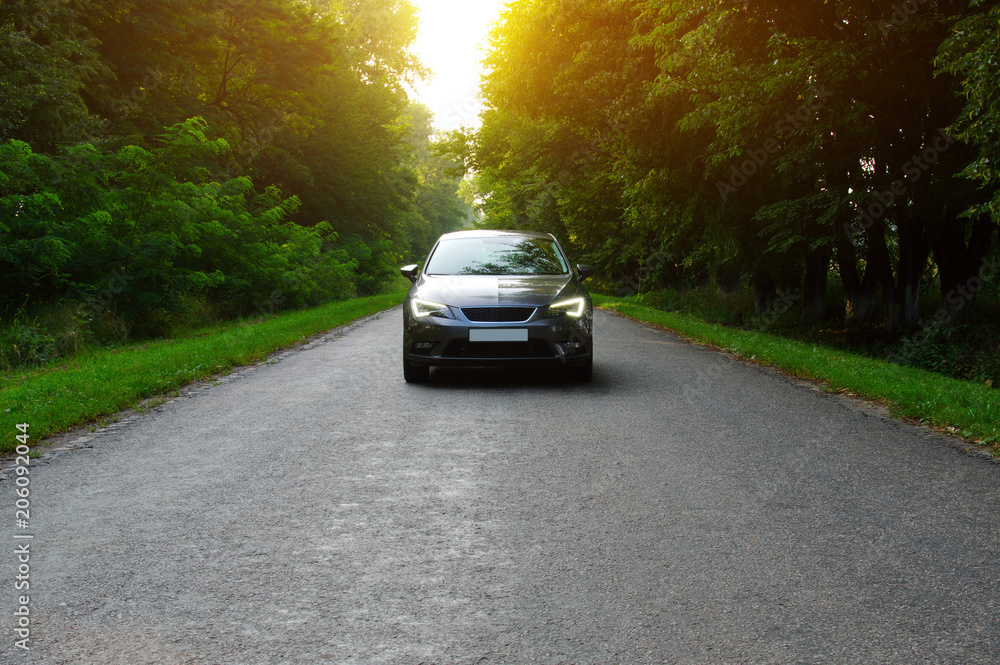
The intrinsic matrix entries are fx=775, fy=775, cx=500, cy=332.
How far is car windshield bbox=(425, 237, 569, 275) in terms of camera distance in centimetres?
980

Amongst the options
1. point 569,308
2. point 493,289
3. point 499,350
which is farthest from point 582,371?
point 493,289

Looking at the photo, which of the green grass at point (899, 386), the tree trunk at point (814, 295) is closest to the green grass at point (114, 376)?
the green grass at point (899, 386)

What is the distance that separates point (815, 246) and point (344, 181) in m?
25.1

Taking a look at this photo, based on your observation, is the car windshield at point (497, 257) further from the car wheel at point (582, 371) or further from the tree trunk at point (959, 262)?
the tree trunk at point (959, 262)

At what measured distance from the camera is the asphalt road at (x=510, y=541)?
2.86 meters

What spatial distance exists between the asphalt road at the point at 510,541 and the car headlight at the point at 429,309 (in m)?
1.78

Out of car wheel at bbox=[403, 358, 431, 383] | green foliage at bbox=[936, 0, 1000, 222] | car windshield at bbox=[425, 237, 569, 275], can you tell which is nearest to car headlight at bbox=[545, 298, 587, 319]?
car windshield at bbox=[425, 237, 569, 275]

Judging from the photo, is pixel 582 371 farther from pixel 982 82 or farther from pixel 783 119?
pixel 783 119

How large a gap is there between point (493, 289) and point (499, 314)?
0.47 meters

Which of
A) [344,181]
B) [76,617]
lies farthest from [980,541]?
[344,181]

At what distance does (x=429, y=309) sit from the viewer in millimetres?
8844

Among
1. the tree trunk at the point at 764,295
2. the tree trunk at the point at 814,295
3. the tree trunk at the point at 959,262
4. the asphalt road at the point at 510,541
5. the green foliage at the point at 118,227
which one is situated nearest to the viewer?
the asphalt road at the point at 510,541

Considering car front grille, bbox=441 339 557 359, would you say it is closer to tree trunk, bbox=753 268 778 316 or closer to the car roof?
the car roof

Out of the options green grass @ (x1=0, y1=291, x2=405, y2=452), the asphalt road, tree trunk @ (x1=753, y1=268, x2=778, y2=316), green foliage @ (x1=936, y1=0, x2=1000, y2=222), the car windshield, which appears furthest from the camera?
tree trunk @ (x1=753, y1=268, x2=778, y2=316)
